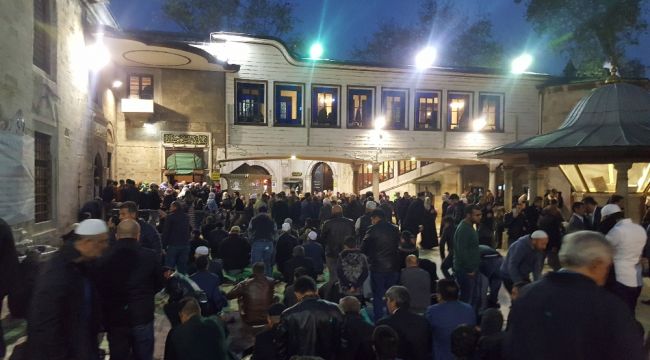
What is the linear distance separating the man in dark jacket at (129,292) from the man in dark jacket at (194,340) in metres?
0.49

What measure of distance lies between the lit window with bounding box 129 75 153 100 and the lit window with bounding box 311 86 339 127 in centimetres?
719

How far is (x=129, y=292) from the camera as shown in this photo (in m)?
4.41

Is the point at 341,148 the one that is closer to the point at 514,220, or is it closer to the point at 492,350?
the point at 514,220

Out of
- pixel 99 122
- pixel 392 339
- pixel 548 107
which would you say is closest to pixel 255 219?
pixel 392 339

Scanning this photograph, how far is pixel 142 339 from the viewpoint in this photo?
4559 mm

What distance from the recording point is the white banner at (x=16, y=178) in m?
8.62

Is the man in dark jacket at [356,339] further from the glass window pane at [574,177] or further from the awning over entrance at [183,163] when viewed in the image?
the awning over entrance at [183,163]

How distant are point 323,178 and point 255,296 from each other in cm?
2948

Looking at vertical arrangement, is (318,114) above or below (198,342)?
above

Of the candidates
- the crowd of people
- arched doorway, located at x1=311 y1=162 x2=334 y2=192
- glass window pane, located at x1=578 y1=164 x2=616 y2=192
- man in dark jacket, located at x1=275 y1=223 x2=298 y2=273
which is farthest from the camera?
arched doorway, located at x1=311 y1=162 x2=334 y2=192

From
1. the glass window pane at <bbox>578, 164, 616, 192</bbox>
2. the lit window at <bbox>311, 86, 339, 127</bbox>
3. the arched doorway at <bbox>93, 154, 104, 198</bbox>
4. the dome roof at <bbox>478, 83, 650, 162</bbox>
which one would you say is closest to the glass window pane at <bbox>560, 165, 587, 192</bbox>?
the glass window pane at <bbox>578, 164, 616, 192</bbox>

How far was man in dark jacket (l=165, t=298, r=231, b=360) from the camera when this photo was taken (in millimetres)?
4145

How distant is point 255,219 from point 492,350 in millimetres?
6506

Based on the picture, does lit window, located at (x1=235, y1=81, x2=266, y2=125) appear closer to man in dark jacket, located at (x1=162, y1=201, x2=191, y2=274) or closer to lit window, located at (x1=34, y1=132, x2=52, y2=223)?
lit window, located at (x1=34, y1=132, x2=52, y2=223)
